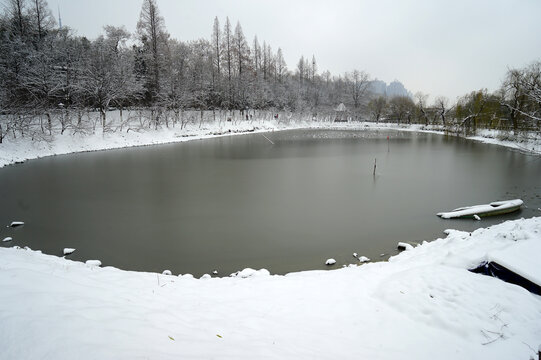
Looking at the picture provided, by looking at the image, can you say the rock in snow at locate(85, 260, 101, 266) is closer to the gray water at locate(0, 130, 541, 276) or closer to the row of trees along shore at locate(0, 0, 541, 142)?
the gray water at locate(0, 130, 541, 276)

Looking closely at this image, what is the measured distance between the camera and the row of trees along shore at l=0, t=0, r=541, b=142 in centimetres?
2405

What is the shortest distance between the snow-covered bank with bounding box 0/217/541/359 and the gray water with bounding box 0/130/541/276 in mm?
1578

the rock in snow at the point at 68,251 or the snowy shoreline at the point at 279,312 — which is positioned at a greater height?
the snowy shoreline at the point at 279,312

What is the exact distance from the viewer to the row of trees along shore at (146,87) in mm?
24047

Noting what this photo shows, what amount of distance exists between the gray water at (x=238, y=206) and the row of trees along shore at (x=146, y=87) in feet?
15.8

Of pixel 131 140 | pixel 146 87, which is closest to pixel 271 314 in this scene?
pixel 131 140

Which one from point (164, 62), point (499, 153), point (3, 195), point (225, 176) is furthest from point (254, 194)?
point (164, 62)

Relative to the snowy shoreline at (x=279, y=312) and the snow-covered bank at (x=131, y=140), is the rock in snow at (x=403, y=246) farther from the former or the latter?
the snow-covered bank at (x=131, y=140)

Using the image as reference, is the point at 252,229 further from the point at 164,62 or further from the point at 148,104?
the point at 164,62

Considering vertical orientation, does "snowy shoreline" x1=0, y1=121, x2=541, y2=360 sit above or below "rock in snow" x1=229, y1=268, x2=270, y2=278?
above

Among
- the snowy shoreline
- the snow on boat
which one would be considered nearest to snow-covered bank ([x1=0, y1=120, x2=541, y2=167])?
the snow on boat

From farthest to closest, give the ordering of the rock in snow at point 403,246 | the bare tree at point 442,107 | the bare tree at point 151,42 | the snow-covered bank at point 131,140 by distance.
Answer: the bare tree at point 442,107 < the bare tree at point 151,42 < the snow-covered bank at point 131,140 < the rock in snow at point 403,246

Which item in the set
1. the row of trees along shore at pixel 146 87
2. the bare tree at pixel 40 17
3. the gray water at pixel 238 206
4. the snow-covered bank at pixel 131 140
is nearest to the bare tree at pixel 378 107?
the row of trees along shore at pixel 146 87

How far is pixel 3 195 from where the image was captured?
12.4m
